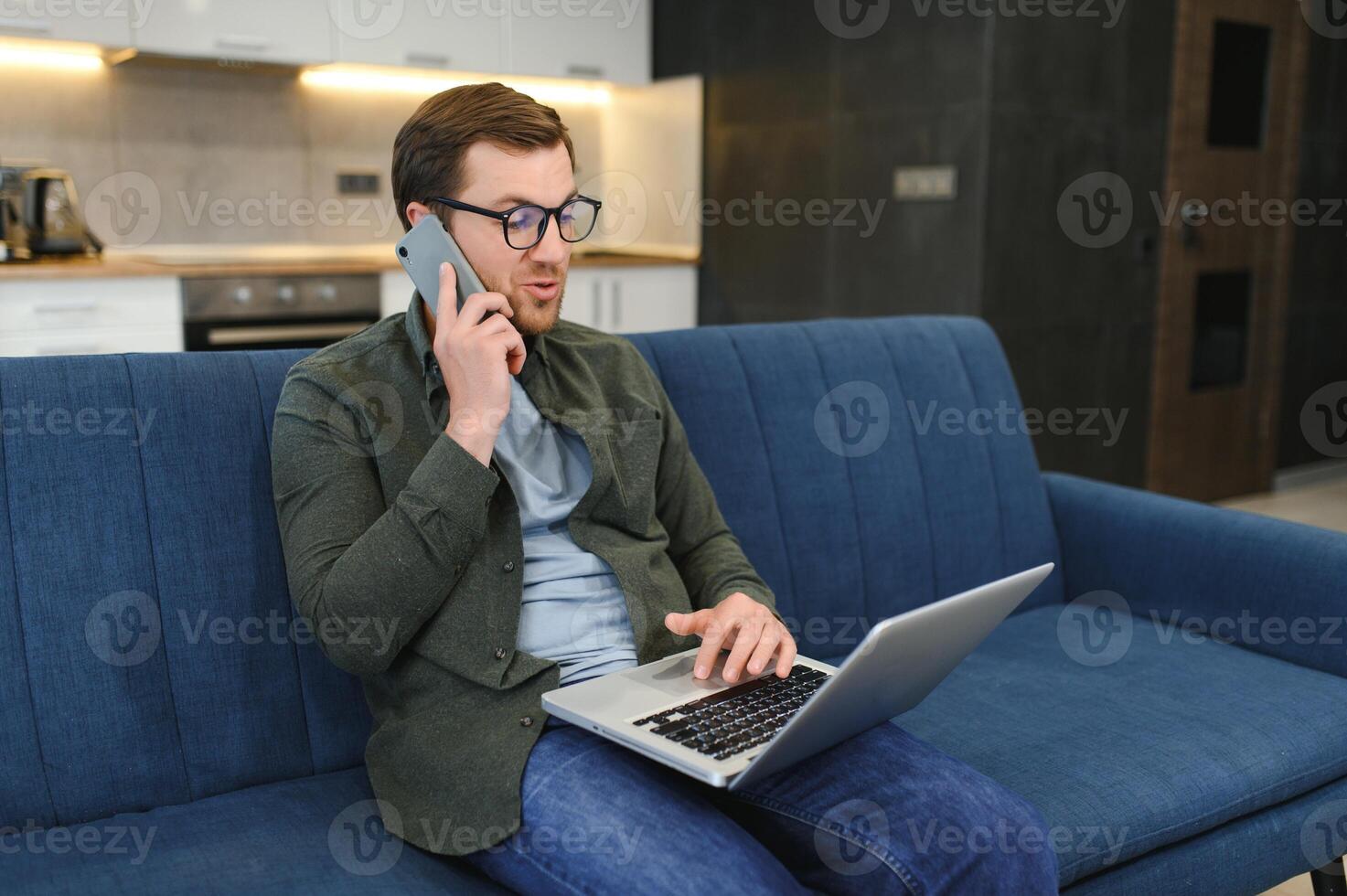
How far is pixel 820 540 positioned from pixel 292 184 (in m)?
3.10

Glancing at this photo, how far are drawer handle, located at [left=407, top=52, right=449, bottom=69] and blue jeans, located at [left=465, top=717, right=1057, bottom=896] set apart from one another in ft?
11.3

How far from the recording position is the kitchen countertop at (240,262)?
11.3 feet

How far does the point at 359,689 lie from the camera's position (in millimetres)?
1534

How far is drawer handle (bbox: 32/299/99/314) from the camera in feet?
11.3

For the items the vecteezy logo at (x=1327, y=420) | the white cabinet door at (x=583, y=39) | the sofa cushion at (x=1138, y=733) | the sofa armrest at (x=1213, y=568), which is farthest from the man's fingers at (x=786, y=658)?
the vecteezy logo at (x=1327, y=420)

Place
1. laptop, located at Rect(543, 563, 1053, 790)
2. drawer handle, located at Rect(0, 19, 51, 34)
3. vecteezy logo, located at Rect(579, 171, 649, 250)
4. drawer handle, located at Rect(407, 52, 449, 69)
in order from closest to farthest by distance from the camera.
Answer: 1. laptop, located at Rect(543, 563, 1053, 790)
2. drawer handle, located at Rect(0, 19, 51, 34)
3. drawer handle, located at Rect(407, 52, 449, 69)
4. vecteezy logo, located at Rect(579, 171, 649, 250)

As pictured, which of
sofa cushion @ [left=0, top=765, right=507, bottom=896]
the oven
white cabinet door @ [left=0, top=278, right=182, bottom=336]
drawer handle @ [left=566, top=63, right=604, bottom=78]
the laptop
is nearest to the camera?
the laptop

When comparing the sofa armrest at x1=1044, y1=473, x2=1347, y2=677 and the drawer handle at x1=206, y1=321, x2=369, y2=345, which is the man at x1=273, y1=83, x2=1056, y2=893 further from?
the drawer handle at x1=206, y1=321, x2=369, y2=345

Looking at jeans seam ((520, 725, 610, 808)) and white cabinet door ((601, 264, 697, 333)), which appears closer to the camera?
jeans seam ((520, 725, 610, 808))

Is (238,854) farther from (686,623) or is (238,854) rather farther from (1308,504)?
(1308,504)

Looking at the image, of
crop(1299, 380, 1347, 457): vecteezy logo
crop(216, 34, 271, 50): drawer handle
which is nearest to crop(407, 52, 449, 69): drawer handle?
crop(216, 34, 271, 50): drawer handle

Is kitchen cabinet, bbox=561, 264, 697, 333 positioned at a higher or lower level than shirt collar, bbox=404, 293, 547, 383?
lower

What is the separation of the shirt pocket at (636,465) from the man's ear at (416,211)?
339 mm

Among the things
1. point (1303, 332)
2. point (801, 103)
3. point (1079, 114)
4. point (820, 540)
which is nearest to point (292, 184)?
point (801, 103)
